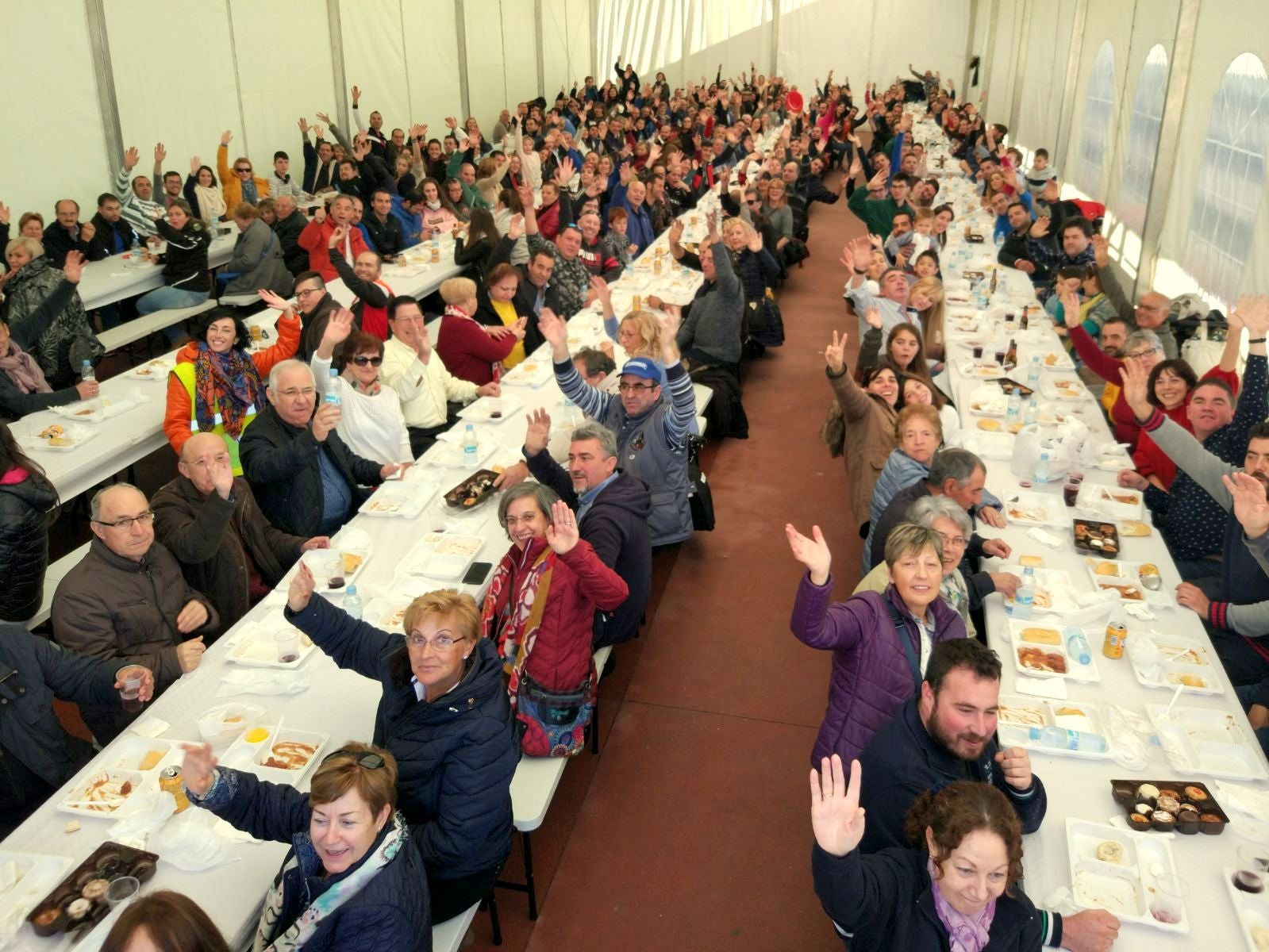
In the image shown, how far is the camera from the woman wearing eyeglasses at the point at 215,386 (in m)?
Result: 5.44

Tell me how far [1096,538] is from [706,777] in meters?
2.05

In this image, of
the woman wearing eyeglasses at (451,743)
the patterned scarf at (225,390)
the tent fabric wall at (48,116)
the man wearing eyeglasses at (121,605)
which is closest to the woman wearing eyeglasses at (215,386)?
the patterned scarf at (225,390)

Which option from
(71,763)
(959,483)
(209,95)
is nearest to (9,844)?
(71,763)

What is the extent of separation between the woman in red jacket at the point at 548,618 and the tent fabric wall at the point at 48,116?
8.58 m

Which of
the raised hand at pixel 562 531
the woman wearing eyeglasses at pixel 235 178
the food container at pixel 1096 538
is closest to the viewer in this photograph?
the raised hand at pixel 562 531

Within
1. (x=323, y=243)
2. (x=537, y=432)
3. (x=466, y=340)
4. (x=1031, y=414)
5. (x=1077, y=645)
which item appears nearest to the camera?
(x=1077, y=645)

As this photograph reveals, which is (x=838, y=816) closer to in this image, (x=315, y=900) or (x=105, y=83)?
(x=315, y=900)

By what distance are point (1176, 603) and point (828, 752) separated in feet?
5.64

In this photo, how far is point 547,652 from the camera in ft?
12.1

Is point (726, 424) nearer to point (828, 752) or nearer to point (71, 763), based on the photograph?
point (828, 752)

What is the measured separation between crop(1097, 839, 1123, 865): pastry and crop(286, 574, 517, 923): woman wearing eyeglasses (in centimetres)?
171

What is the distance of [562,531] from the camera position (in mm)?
3447

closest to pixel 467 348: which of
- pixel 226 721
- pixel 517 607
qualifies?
pixel 517 607

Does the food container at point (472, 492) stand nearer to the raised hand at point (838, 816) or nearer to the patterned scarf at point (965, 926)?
the raised hand at point (838, 816)
